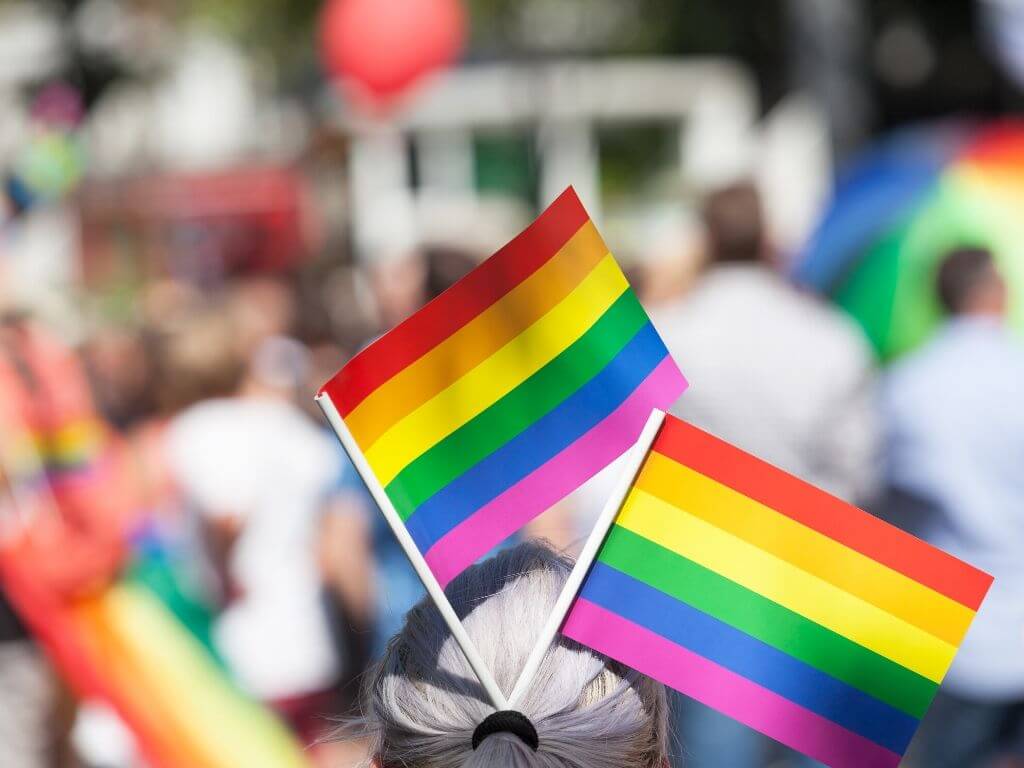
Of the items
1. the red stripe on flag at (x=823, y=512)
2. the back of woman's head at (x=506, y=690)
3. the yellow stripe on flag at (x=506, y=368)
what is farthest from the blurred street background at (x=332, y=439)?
the red stripe on flag at (x=823, y=512)

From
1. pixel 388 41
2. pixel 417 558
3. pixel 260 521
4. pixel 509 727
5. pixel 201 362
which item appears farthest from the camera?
pixel 388 41

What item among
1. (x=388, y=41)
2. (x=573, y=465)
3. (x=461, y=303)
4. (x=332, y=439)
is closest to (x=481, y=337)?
(x=461, y=303)

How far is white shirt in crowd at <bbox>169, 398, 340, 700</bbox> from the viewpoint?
4.09 m

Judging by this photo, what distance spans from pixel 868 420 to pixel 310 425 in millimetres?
1523

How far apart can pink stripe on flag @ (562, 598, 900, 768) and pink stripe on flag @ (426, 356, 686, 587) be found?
129mm

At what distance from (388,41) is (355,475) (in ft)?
14.1

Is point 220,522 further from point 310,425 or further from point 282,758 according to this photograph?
point 282,758

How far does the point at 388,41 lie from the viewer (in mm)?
7938

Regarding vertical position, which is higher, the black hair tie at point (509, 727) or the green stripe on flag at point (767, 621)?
the green stripe on flag at point (767, 621)

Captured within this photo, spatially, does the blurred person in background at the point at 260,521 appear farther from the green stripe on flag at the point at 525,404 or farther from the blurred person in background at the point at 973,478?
the green stripe on flag at the point at 525,404

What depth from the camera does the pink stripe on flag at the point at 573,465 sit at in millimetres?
1631

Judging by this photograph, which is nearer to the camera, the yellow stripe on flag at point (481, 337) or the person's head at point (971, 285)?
the yellow stripe on flag at point (481, 337)

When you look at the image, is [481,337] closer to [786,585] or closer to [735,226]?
[786,585]

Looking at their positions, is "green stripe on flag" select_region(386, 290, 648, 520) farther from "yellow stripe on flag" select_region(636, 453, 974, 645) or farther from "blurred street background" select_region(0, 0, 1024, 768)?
"blurred street background" select_region(0, 0, 1024, 768)
